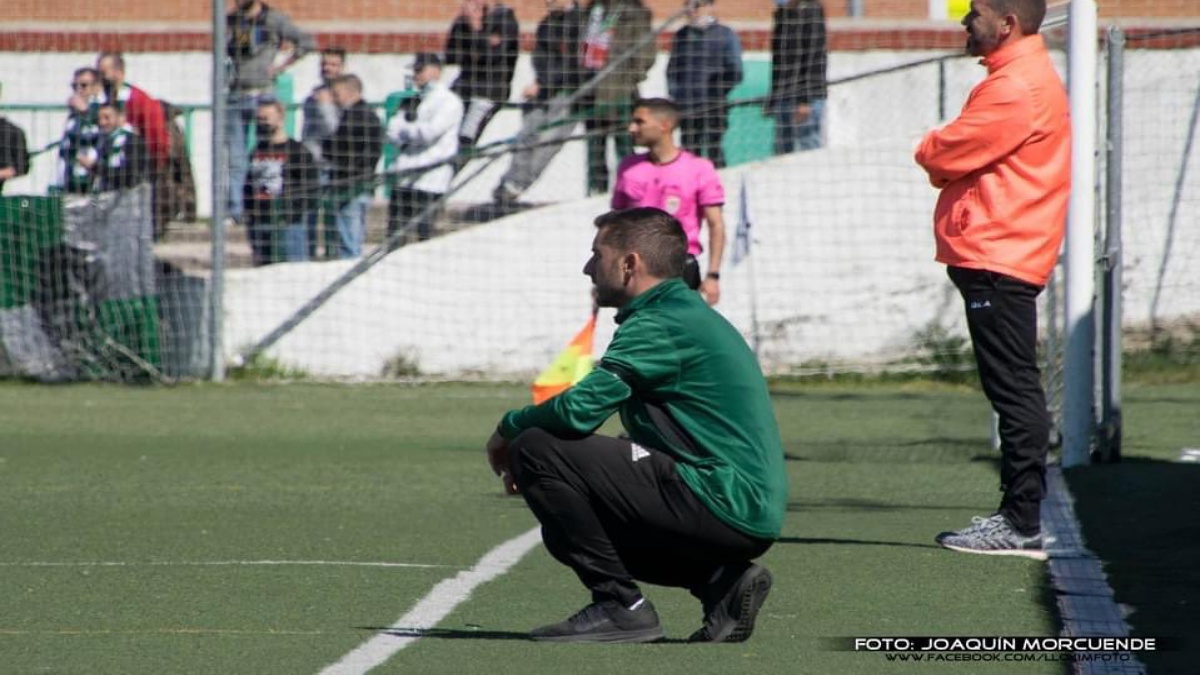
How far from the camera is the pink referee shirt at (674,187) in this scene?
10.4 metres

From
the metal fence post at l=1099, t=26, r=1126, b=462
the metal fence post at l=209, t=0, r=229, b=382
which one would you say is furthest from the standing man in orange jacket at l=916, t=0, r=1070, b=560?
the metal fence post at l=209, t=0, r=229, b=382

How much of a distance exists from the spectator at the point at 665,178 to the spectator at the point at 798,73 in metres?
5.11

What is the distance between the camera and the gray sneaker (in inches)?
284

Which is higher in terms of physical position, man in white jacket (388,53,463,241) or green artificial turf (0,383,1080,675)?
man in white jacket (388,53,463,241)

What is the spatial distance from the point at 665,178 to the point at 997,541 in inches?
146

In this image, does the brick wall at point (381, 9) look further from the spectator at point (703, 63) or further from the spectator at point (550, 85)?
the spectator at point (703, 63)

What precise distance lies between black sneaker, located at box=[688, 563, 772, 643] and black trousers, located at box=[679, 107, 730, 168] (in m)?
10.1

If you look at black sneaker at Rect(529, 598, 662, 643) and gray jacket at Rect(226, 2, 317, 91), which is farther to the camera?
gray jacket at Rect(226, 2, 317, 91)

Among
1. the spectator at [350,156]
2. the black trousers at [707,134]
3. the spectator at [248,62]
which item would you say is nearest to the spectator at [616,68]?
the black trousers at [707,134]

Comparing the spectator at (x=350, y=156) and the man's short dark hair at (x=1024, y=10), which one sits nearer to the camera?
the man's short dark hair at (x=1024, y=10)

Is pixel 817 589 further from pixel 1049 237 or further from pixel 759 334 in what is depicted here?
pixel 759 334

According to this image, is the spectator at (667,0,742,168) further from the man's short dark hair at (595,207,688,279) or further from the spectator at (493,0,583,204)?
the man's short dark hair at (595,207,688,279)

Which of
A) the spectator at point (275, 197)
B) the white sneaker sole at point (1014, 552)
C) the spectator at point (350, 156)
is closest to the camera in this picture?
the white sneaker sole at point (1014, 552)

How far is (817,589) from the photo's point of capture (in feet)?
21.4
